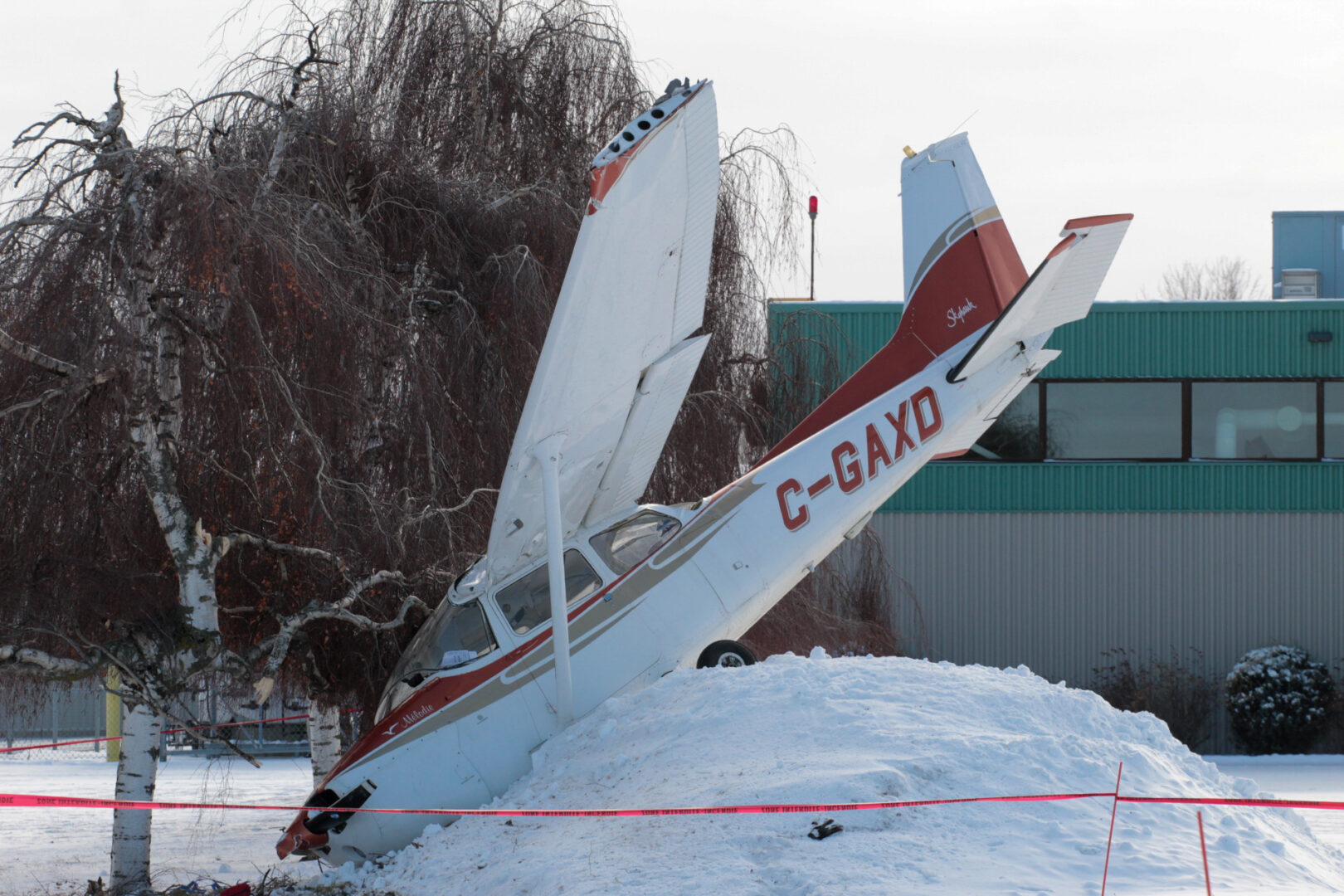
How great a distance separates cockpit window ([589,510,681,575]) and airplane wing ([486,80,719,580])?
0.95ft

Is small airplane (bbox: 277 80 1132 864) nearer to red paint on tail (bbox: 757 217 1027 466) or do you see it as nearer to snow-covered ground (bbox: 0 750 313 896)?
red paint on tail (bbox: 757 217 1027 466)

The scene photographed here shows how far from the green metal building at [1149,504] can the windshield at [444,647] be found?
44.0 feet

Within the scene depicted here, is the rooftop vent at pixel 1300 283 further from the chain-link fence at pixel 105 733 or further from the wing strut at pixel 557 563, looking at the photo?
the wing strut at pixel 557 563

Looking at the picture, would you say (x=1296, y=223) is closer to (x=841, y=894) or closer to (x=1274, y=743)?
(x=1274, y=743)

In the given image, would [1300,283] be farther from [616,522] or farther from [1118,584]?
[616,522]

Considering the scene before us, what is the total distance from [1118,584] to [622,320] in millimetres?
15570

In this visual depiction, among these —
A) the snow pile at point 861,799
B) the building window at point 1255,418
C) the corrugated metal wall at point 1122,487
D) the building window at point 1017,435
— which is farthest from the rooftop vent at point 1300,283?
the snow pile at point 861,799

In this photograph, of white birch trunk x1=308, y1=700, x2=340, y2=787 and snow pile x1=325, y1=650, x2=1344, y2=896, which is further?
white birch trunk x1=308, y1=700, x2=340, y2=787

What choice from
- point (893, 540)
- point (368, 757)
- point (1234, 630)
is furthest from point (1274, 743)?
point (368, 757)

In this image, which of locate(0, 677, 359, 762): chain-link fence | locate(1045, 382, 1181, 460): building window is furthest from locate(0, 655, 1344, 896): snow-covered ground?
locate(1045, 382, 1181, 460): building window

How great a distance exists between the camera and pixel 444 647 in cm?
929

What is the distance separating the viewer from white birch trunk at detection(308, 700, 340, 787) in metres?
12.3

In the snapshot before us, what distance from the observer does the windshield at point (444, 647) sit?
30.1 feet

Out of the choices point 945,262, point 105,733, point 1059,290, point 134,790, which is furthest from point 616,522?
point 105,733
